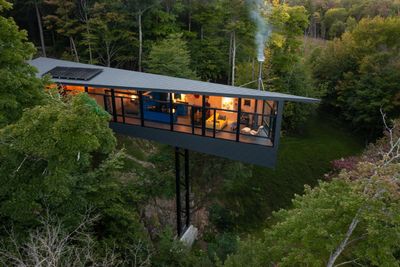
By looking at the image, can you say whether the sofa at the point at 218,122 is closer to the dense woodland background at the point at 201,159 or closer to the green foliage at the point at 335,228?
the dense woodland background at the point at 201,159

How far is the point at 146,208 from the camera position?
42.8 ft

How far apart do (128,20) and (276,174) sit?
43.2 ft

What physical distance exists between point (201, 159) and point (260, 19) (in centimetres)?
1087

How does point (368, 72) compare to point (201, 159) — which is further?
point (368, 72)

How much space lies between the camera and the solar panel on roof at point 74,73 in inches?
426

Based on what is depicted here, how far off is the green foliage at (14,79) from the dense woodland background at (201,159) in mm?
34

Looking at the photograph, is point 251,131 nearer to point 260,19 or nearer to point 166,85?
point 166,85

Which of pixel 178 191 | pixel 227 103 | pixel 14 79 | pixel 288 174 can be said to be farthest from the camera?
pixel 288 174

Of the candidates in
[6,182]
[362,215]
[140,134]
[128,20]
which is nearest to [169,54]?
[128,20]

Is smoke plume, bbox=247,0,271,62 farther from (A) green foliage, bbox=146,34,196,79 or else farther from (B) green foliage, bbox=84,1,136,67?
(B) green foliage, bbox=84,1,136,67

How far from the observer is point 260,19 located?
19359mm

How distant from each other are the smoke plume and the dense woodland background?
9 cm

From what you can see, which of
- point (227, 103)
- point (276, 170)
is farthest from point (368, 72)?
point (227, 103)

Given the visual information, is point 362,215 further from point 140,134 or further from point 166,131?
point 140,134
